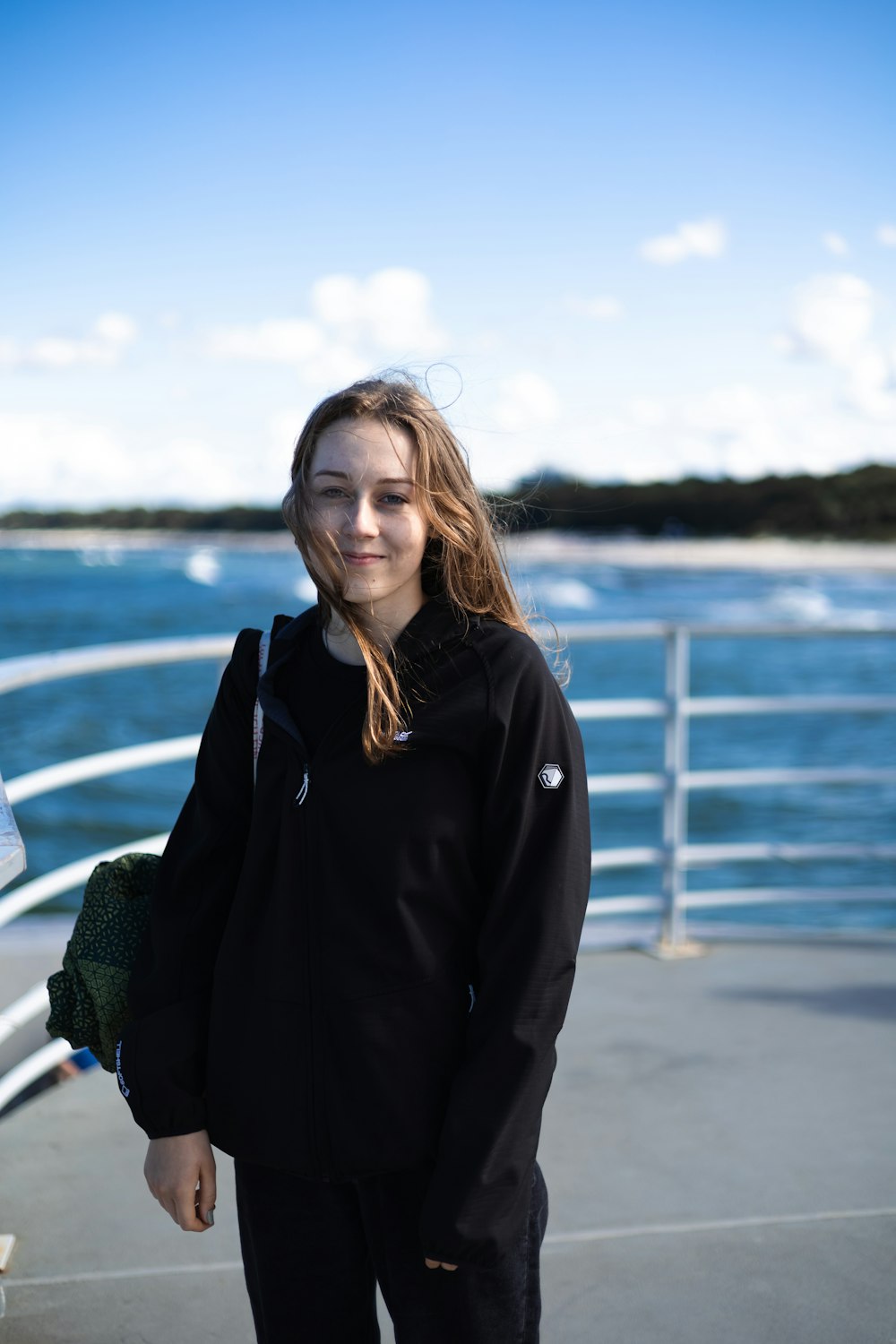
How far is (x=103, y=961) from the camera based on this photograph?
1412 millimetres

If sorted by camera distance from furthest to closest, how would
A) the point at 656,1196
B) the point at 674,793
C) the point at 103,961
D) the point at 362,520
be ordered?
the point at 674,793 < the point at 656,1196 < the point at 103,961 < the point at 362,520

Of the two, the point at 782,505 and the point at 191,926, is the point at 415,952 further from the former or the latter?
the point at 782,505

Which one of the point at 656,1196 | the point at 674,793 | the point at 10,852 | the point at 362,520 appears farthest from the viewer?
the point at 674,793

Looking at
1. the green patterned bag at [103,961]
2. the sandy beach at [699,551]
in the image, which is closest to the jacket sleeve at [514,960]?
the green patterned bag at [103,961]

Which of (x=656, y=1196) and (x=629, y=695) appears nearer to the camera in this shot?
(x=656, y=1196)

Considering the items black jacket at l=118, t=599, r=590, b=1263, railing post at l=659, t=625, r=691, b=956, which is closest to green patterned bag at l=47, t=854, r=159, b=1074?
black jacket at l=118, t=599, r=590, b=1263

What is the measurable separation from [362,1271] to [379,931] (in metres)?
0.41

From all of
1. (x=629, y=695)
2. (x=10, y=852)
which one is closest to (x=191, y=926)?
(x=10, y=852)

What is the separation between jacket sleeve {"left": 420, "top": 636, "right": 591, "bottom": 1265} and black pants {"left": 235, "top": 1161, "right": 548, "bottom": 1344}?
10 cm

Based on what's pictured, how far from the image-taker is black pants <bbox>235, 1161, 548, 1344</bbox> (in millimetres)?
1271

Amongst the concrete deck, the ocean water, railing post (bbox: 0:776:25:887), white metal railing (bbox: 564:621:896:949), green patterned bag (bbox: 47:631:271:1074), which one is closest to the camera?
railing post (bbox: 0:776:25:887)

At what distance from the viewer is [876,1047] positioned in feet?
9.80

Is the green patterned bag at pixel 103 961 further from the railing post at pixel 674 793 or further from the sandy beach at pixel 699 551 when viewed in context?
the sandy beach at pixel 699 551

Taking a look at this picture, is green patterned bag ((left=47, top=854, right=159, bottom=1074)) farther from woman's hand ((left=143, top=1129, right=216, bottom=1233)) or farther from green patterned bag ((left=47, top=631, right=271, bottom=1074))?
woman's hand ((left=143, top=1129, right=216, bottom=1233))
